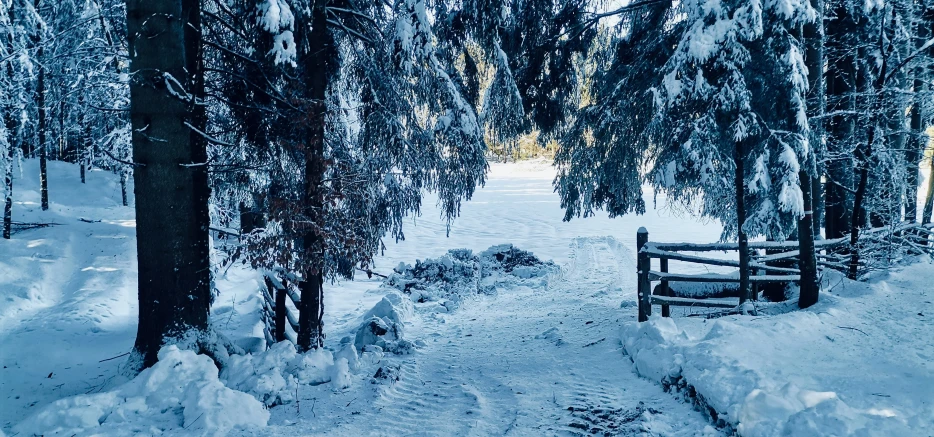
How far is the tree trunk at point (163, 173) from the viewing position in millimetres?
4500

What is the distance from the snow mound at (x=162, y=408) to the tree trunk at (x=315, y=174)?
5.36ft

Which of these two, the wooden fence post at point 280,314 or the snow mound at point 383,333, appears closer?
the snow mound at point 383,333

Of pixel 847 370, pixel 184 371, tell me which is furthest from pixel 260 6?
pixel 847 370

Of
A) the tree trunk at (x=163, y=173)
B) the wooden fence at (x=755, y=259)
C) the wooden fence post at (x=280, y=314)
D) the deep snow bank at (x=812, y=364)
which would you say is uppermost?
the tree trunk at (x=163, y=173)

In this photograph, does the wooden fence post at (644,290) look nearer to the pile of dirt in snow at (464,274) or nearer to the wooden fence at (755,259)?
the wooden fence at (755,259)

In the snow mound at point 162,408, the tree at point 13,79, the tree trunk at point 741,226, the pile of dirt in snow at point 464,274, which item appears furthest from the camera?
the pile of dirt in snow at point 464,274

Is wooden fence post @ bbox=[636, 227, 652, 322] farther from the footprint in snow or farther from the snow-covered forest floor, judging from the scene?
the footprint in snow

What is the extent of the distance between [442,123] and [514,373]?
3.38 metres

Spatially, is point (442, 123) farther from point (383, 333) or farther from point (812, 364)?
point (812, 364)

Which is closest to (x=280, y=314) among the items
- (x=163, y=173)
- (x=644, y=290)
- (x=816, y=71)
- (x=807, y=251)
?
(x=163, y=173)

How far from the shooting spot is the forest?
4645mm

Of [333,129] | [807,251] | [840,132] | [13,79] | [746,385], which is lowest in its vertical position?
[746,385]

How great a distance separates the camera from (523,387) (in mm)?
5023

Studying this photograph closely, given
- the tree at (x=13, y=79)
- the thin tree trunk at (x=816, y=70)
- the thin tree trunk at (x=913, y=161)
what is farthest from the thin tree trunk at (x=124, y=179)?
the thin tree trunk at (x=913, y=161)
